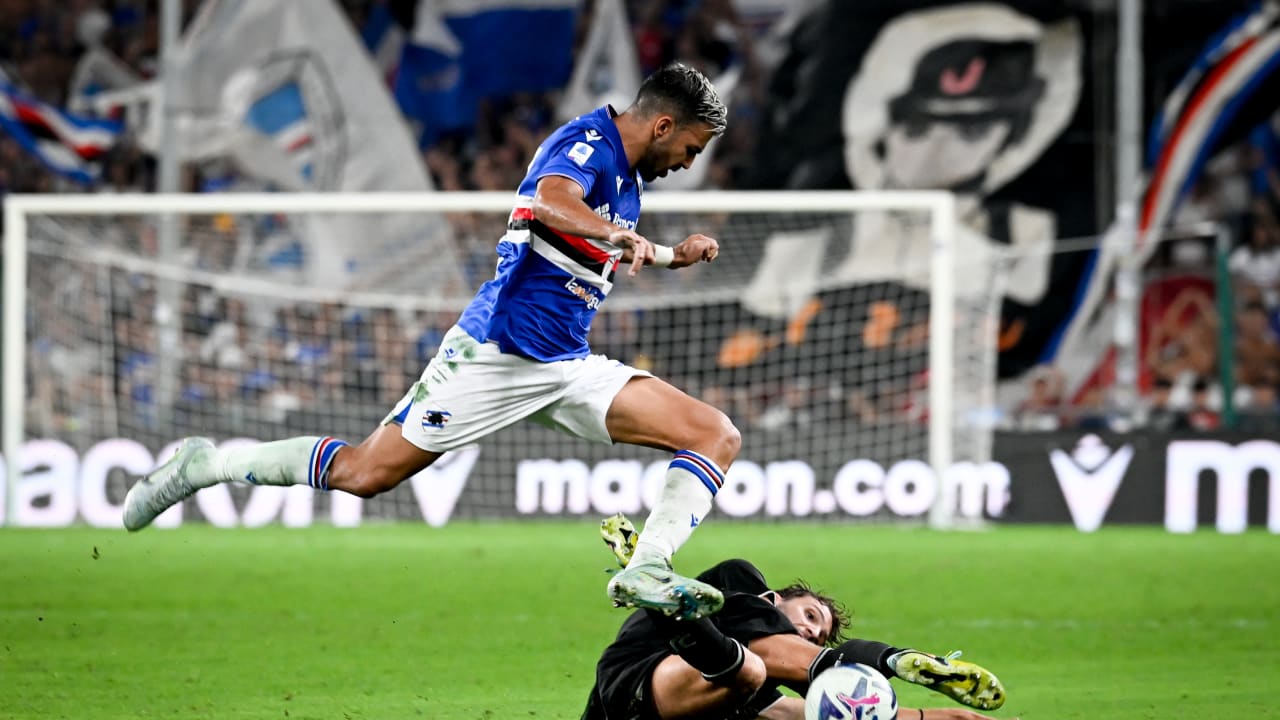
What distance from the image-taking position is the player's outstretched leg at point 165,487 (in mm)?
7188

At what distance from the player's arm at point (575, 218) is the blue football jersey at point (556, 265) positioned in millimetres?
145

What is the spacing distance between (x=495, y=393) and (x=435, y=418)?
0.25 meters

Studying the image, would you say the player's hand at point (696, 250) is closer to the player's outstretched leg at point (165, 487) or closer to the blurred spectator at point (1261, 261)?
the player's outstretched leg at point (165, 487)

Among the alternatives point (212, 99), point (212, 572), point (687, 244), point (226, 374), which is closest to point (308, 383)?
point (226, 374)

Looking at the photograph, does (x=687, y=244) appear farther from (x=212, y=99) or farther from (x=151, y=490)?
(x=212, y=99)

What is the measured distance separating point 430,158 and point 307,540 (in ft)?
25.9

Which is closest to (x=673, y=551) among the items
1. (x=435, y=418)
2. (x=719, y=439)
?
(x=719, y=439)

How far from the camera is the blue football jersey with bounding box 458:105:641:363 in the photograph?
618cm

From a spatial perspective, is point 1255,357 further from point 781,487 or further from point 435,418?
point 435,418

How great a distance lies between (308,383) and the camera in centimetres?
1722

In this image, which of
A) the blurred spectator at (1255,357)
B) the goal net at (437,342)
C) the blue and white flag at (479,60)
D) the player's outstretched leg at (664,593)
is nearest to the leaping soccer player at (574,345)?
the player's outstretched leg at (664,593)

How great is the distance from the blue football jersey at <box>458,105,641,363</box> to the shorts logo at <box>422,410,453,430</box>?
32 centimetres

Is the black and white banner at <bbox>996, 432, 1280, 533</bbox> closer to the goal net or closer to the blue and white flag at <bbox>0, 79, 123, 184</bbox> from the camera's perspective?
the goal net

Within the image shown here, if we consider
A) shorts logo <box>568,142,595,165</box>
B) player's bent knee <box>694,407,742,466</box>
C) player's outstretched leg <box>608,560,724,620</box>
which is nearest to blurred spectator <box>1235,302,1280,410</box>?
player's bent knee <box>694,407,742,466</box>
